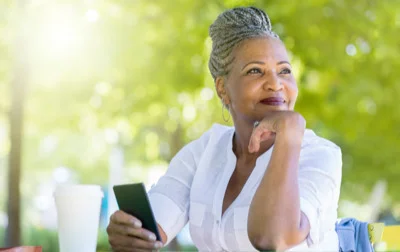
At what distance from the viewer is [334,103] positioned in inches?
310

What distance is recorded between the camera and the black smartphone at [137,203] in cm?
181

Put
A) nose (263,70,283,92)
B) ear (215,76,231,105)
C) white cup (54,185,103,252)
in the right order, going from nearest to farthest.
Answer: white cup (54,185,103,252), nose (263,70,283,92), ear (215,76,231,105)

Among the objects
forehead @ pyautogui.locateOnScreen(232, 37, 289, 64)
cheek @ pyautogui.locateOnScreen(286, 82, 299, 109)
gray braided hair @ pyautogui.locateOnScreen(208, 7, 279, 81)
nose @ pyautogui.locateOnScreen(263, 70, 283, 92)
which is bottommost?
cheek @ pyautogui.locateOnScreen(286, 82, 299, 109)

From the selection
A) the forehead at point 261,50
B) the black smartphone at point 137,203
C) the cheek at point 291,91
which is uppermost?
the forehead at point 261,50

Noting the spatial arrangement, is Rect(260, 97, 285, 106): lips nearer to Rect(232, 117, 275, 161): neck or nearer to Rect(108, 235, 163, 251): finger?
Rect(232, 117, 275, 161): neck

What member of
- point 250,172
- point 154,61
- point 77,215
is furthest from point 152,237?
point 154,61

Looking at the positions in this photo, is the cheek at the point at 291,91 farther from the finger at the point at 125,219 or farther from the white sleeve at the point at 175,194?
the finger at the point at 125,219

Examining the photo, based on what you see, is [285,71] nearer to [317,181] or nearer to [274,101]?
[274,101]

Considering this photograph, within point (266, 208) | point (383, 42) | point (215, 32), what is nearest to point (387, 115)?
point (383, 42)

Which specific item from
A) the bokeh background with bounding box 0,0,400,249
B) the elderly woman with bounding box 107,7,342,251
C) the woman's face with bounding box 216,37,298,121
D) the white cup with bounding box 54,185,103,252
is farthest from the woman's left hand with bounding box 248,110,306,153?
the bokeh background with bounding box 0,0,400,249

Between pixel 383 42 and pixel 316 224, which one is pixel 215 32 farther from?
pixel 383 42

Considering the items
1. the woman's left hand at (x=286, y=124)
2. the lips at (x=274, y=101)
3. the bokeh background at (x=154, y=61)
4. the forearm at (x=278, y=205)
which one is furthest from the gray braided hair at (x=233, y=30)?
the bokeh background at (x=154, y=61)

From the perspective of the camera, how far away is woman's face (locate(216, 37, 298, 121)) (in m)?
2.23

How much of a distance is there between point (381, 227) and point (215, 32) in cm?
90
